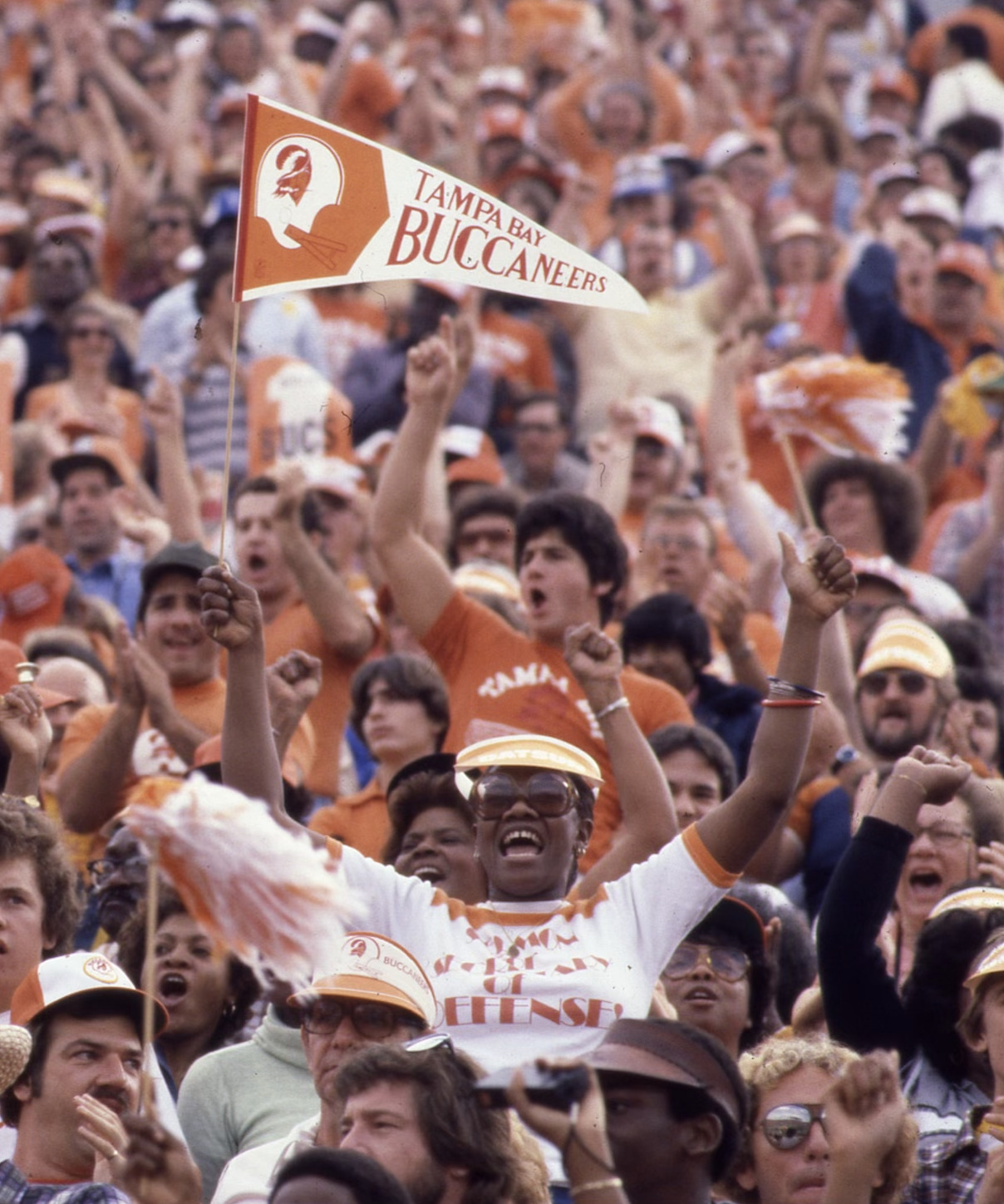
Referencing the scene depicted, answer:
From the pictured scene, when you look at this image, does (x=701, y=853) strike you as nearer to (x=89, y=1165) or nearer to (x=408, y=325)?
(x=89, y=1165)

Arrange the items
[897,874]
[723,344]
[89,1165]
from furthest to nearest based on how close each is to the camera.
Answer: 1. [723,344]
2. [897,874]
3. [89,1165]

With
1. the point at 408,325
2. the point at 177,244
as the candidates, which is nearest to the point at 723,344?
the point at 408,325

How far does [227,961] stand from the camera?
6.41 m

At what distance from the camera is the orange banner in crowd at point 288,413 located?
32.0ft

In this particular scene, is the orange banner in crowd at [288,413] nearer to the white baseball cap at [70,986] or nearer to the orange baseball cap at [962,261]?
the orange baseball cap at [962,261]

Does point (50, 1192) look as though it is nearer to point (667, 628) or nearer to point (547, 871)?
point (547, 871)

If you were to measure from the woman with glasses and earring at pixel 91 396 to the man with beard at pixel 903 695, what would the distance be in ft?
14.8

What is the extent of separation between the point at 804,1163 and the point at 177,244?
30.0 ft

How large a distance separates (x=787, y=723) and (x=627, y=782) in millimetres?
631

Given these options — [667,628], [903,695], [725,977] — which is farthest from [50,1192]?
[903,695]

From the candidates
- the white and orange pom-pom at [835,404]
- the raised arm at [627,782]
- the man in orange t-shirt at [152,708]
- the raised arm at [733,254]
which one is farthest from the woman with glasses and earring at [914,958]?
the raised arm at [733,254]

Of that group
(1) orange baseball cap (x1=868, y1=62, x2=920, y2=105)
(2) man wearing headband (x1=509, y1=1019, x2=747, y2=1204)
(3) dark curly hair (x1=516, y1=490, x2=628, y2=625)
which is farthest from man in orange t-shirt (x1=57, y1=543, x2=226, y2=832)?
(1) orange baseball cap (x1=868, y1=62, x2=920, y2=105)

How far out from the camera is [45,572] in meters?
9.43

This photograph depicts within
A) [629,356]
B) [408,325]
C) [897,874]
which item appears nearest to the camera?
[897,874]
